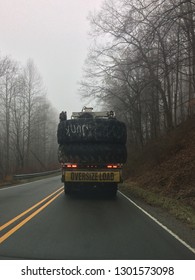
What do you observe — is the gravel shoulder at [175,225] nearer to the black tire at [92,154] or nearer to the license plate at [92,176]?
the license plate at [92,176]

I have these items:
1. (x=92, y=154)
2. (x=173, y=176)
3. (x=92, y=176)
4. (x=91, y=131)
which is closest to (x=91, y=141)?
(x=91, y=131)

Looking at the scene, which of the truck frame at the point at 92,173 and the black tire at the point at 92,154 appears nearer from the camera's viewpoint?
the truck frame at the point at 92,173

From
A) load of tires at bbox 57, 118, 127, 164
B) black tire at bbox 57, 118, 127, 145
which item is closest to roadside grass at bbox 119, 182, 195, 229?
load of tires at bbox 57, 118, 127, 164

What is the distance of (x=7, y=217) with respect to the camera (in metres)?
11.6

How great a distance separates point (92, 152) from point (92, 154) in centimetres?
10

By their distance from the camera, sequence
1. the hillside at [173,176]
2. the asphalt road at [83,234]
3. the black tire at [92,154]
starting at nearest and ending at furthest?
1. the asphalt road at [83,234]
2. the hillside at [173,176]
3. the black tire at [92,154]

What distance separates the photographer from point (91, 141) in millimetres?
17062

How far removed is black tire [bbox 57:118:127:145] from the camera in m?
17.0

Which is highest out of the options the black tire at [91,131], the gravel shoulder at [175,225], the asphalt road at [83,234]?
the black tire at [91,131]

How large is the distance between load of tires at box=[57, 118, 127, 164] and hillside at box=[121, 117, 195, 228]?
2.68m

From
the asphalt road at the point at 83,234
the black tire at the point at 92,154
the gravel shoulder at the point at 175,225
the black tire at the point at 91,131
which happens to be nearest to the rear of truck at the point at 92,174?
the black tire at the point at 92,154

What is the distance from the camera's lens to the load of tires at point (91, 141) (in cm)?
1681

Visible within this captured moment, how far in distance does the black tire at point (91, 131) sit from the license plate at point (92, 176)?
4.64 ft

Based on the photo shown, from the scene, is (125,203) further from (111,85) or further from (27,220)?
(111,85)
